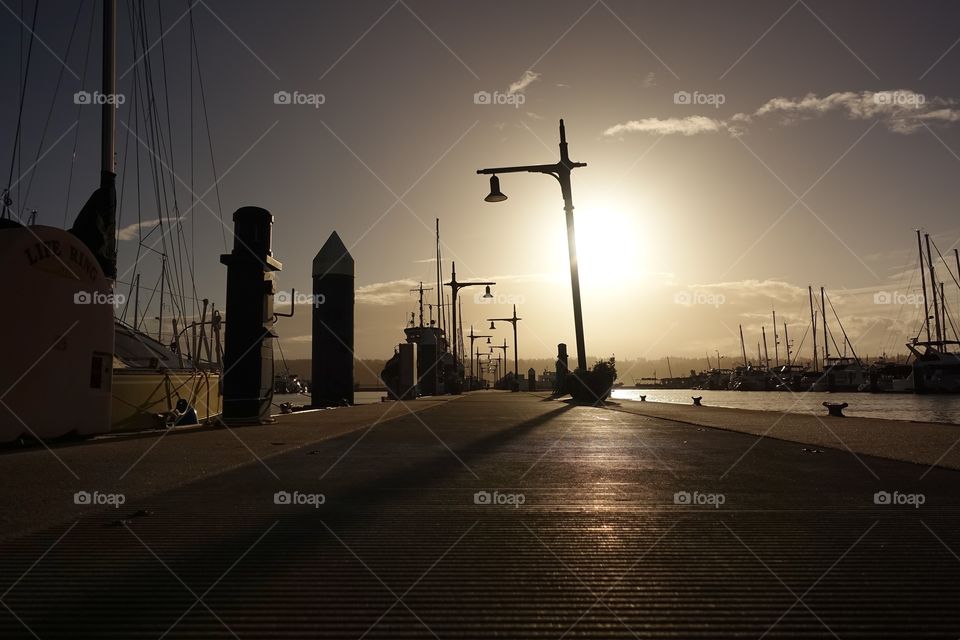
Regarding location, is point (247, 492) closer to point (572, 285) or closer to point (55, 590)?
point (55, 590)

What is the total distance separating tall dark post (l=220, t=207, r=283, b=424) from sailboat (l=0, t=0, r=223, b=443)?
5.85 ft

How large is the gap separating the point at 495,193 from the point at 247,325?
9.44m

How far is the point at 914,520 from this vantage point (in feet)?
10.6

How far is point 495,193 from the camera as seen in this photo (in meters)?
18.3

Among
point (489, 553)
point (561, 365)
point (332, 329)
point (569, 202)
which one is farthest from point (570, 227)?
point (489, 553)

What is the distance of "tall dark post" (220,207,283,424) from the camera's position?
11195mm

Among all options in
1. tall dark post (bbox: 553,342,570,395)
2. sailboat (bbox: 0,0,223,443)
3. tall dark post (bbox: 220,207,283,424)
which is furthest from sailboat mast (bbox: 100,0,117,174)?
tall dark post (bbox: 553,342,570,395)

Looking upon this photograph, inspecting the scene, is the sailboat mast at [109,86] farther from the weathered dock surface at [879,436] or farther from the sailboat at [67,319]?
the weathered dock surface at [879,436]

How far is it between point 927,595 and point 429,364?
38.0m

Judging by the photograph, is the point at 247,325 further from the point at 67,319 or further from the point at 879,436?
the point at 879,436

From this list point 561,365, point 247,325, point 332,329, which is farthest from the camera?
point 561,365

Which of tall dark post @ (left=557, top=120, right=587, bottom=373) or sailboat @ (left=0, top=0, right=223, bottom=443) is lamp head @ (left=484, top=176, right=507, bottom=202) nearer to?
tall dark post @ (left=557, top=120, right=587, bottom=373)

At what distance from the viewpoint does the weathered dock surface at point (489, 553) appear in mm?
1989

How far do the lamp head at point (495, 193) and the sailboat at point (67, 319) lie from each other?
1093cm
